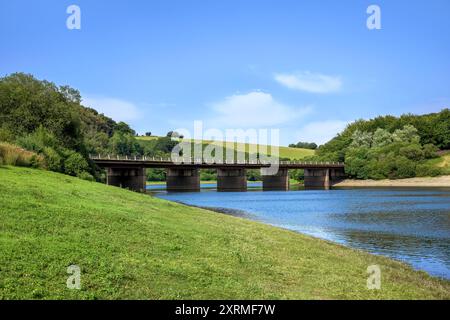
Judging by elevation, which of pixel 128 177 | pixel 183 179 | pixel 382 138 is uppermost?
pixel 382 138

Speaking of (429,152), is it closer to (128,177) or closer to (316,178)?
(316,178)

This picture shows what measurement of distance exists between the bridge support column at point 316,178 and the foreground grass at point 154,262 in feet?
497

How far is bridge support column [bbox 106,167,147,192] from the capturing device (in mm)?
132625

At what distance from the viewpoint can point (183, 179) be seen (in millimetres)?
152250

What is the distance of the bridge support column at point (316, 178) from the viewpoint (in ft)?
566

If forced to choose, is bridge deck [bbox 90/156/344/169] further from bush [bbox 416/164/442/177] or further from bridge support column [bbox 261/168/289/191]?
bush [bbox 416/164/442/177]

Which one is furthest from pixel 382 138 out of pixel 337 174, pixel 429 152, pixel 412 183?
pixel 412 183

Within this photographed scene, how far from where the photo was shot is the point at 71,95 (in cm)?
8275

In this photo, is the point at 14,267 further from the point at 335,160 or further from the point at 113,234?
the point at 335,160

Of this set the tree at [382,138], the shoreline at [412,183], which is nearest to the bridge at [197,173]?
the shoreline at [412,183]

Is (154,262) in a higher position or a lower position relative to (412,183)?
higher

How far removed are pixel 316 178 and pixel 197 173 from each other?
4848cm

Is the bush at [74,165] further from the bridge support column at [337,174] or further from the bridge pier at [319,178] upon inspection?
the bridge support column at [337,174]

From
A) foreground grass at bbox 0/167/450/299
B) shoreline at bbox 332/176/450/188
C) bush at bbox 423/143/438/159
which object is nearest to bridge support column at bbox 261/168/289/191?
shoreline at bbox 332/176/450/188
